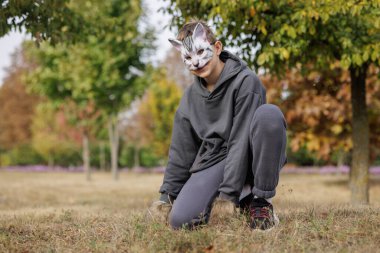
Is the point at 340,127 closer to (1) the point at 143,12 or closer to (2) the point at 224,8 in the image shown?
(2) the point at 224,8

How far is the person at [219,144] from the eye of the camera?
3.62m

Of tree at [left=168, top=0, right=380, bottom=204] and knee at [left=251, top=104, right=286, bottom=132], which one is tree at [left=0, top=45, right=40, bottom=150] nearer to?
tree at [left=168, top=0, right=380, bottom=204]

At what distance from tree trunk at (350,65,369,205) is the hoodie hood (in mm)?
4179

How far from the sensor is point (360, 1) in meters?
5.90

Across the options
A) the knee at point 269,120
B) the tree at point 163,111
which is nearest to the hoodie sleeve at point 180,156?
the knee at point 269,120

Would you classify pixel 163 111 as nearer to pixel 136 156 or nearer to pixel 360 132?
pixel 136 156

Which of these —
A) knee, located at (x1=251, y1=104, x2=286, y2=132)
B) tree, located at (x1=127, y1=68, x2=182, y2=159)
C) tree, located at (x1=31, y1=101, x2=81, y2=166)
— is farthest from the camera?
tree, located at (x1=31, y1=101, x2=81, y2=166)

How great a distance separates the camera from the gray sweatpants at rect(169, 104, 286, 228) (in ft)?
11.7

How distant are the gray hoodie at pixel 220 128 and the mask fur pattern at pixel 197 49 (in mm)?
189

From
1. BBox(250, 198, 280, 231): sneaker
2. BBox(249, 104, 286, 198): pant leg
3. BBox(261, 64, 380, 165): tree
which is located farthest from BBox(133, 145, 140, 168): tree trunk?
BBox(249, 104, 286, 198): pant leg

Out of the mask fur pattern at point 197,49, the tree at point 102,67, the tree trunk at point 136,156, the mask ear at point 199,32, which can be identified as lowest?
the tree trunk at point 136,156

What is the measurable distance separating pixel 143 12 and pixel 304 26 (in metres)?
12.5

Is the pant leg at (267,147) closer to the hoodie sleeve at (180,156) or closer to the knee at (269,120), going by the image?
the knee at (269,120)

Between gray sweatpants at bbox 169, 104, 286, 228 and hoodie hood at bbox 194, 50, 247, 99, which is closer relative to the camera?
gray sweatpants at bbox 169, 104, 286, 228
